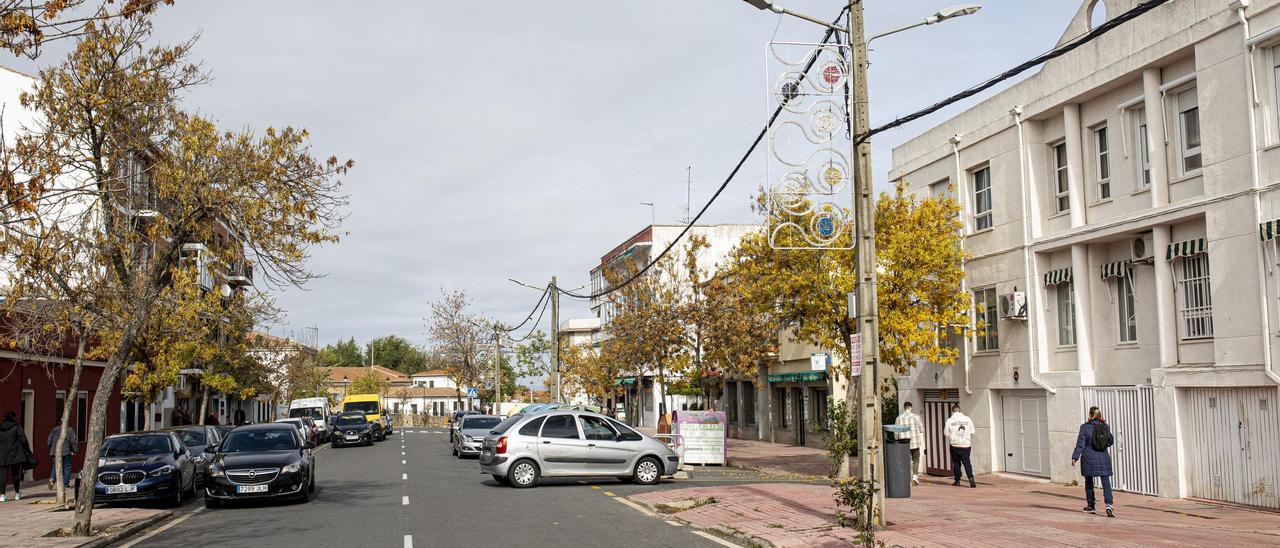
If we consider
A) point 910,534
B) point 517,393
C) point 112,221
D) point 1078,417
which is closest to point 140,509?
point 112,221

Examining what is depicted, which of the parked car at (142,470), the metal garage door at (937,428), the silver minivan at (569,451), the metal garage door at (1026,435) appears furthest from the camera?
the metal garage door at (937,428)

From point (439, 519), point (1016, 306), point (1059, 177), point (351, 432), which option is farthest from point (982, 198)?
point (351, 432)

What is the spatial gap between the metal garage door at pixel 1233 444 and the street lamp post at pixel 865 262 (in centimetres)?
725

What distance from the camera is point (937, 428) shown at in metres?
26.8

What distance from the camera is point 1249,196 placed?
16469mm

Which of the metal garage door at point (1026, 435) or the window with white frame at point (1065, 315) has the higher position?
the window with white frame at point (1065, 315)

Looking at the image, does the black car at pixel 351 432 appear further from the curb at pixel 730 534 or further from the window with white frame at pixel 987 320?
the curb at pixel 730 534

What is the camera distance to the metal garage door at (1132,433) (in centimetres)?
1908

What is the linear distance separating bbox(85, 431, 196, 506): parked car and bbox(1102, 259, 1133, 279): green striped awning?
18.3m

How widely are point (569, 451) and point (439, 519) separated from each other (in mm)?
6148

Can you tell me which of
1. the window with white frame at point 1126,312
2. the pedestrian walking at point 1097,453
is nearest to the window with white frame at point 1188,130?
the window with white frame at point 1126,312

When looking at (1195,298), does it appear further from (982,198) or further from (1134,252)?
(982,198)

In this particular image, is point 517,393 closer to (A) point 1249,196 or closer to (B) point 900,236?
(B) point 900,236

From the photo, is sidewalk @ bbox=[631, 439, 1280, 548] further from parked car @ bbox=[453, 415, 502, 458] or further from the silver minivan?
parked car @ bbox=[453, 415, 502, 458]
